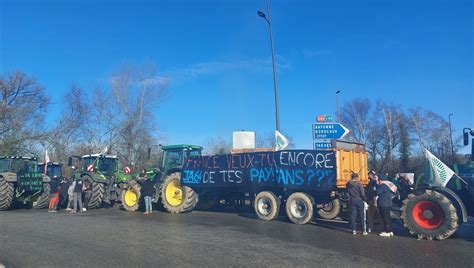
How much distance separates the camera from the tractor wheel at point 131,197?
53.7ft

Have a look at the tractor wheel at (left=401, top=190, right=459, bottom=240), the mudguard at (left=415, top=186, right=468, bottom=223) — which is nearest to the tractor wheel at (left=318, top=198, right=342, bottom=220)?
the tractor wheel at (left=401, top=190, right=459, bottom=240)

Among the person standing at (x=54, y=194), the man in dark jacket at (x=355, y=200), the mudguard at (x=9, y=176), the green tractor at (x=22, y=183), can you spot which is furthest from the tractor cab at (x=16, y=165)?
the man in dark jacket at (x=355, y=200)

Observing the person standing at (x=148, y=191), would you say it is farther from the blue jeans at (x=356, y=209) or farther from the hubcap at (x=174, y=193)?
the blue jeans at (x=356, y=209)

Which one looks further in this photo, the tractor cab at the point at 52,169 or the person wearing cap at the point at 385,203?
the tractor cab at the point at 52,169

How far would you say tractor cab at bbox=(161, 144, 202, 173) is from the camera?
16.5 metres

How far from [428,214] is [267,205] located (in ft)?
16.0

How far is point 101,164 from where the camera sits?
63.2 ft

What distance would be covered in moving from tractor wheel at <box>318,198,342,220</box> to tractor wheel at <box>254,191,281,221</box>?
57.5 inches

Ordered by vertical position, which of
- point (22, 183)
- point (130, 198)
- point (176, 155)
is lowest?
point (130, 198)

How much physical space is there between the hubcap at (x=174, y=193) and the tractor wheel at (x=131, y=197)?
54.5 inches

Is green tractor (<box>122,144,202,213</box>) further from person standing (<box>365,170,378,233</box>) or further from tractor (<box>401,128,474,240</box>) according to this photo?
tractor (<box>401,128,474,240</box>)

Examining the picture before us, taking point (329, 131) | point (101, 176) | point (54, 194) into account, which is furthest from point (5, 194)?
point (329, 131)

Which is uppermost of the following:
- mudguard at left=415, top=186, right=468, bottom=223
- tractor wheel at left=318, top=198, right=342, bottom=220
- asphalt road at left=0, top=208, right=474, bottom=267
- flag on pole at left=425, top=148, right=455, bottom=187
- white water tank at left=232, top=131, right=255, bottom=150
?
white water tank at left=232, top=131, right=255, bottom=150

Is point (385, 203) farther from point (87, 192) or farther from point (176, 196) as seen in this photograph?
point (87, 192)
